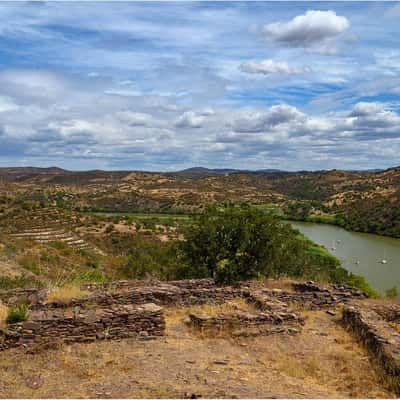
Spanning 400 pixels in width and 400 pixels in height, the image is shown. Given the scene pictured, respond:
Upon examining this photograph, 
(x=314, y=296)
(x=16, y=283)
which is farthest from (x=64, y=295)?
(x=314, y=296)

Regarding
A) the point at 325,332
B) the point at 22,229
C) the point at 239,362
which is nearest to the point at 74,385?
the point at 239,362

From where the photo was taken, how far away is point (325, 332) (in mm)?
10383

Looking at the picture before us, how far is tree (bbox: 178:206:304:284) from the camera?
61.9 feet

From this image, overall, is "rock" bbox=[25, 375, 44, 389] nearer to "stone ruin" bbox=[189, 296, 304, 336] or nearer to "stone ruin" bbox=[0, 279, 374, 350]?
"stone ruin" bbox=[0, 279, 374, 350]

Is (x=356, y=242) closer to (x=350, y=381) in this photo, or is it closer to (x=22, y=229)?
(x=22, y=229)

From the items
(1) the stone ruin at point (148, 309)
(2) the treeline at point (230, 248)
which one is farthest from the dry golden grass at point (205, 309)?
(2) the treeline at point (230, 248)

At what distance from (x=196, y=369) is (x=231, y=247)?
1205 centimetres

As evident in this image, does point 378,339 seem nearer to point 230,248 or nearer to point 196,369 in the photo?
point 196,369

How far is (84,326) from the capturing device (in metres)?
8.50

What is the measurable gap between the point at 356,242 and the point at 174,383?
224 ft

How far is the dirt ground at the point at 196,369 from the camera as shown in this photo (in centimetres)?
643

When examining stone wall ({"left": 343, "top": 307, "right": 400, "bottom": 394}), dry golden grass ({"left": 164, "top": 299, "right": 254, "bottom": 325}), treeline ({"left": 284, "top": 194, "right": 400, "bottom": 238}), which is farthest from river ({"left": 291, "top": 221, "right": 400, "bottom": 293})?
dry golden grass ({"left": 164, "top": 299, "right": 254, "bottom": 325})

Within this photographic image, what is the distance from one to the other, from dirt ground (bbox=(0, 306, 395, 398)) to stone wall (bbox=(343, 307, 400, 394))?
0.24 meters

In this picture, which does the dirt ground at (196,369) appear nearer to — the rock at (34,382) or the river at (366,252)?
the rock at (34,382)
